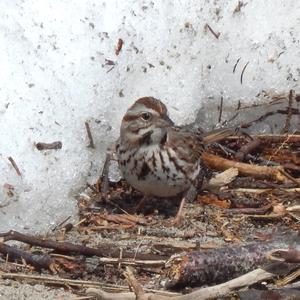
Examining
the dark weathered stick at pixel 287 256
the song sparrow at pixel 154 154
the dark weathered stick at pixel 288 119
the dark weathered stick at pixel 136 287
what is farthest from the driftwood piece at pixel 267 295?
the dark weathered stick at pixel 288 119

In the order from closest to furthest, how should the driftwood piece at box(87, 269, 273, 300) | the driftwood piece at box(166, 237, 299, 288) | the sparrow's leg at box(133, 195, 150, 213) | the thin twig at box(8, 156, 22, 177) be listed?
the driftwood piece at box(87, 269, 273, 300) → the driftwood piece at box(166, 237, 299, 288) → the thin twig at box(8, 156, 22, 177) → the sparrow's leg at box(133, 195, 150, 213)

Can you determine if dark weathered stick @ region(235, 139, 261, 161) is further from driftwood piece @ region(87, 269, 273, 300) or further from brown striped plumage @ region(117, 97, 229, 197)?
driftwood piece @ region(87, 269, 273, 300)

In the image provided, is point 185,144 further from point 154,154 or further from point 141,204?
point 141,204

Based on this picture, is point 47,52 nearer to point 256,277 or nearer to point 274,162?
point 274,162

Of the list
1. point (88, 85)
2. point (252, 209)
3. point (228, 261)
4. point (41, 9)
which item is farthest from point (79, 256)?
point (41, 9)

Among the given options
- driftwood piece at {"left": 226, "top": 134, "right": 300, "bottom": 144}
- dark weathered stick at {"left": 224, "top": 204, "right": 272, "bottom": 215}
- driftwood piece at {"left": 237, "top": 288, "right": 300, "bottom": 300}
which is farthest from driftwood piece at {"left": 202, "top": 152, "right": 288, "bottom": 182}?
driftwood piece at {"left": 237, "top": 288, "right": 300, "bottom": 300}

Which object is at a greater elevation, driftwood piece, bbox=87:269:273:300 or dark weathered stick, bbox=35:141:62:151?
dark weathered stick, bbox=35:141:62:151

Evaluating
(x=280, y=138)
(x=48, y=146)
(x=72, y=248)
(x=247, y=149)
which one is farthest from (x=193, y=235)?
Answer: (x=280, y=138)

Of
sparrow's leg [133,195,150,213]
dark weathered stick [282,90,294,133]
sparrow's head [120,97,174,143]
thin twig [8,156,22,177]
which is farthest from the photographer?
dark weathered stick [282,90,294,133]
